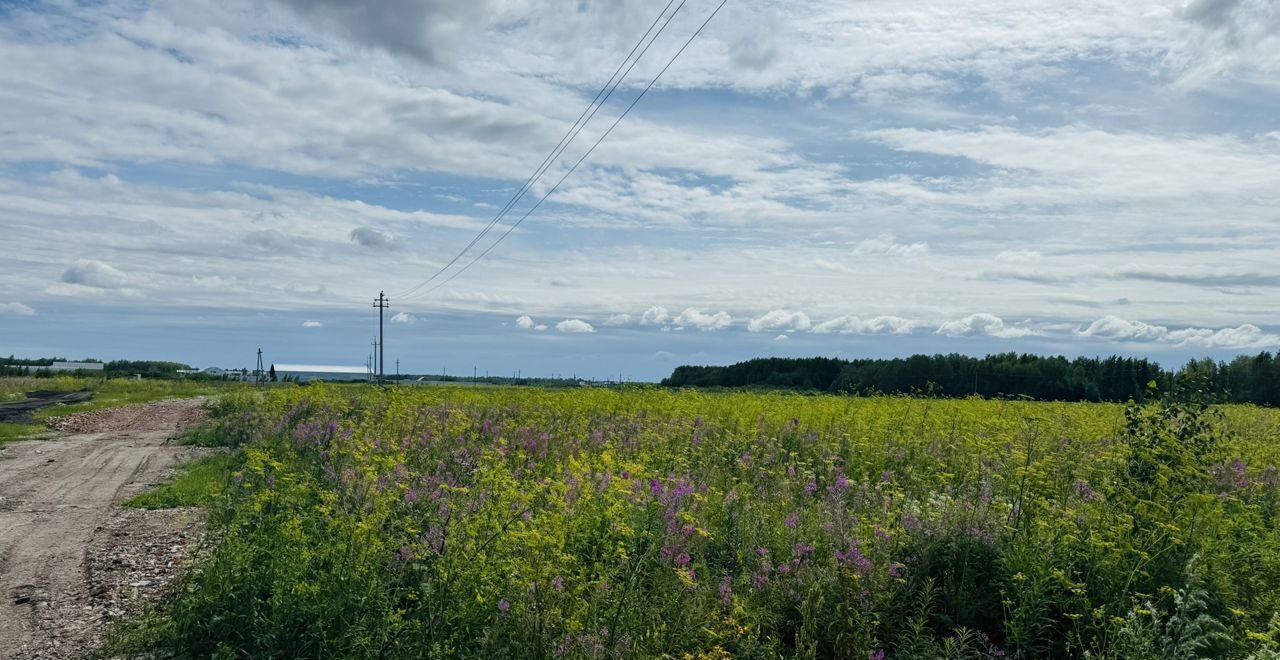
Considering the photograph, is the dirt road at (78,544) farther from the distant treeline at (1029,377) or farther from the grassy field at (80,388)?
the distant treeline at (1029,377)

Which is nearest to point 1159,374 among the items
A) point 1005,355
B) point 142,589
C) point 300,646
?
point 300,646

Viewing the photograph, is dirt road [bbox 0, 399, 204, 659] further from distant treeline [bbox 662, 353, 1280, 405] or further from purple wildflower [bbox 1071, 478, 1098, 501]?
distant treeline [bbox 662, 353, 1280, 405]

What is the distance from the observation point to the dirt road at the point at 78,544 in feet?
23.1

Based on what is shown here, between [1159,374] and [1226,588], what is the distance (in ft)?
11.4

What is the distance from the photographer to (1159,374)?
29.4ft

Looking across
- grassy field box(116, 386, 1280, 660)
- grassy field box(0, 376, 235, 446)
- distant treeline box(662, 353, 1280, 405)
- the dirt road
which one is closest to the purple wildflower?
grassy field box(116, 386, 1280, 660)

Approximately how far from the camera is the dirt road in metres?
7.05

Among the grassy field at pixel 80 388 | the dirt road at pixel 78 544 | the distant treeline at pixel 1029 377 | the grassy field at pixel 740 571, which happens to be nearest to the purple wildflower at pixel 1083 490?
the grassy field at pixel 740 571

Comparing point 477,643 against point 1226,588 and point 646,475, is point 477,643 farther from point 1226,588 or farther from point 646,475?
point 1226,588

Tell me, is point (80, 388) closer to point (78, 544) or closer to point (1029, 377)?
point (78, 544)

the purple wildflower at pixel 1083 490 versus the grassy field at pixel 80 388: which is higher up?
the grassy field at pixel 80 388

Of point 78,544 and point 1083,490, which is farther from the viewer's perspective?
point 78,544

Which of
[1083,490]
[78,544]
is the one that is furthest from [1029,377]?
[78,544]

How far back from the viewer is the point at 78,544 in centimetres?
956
